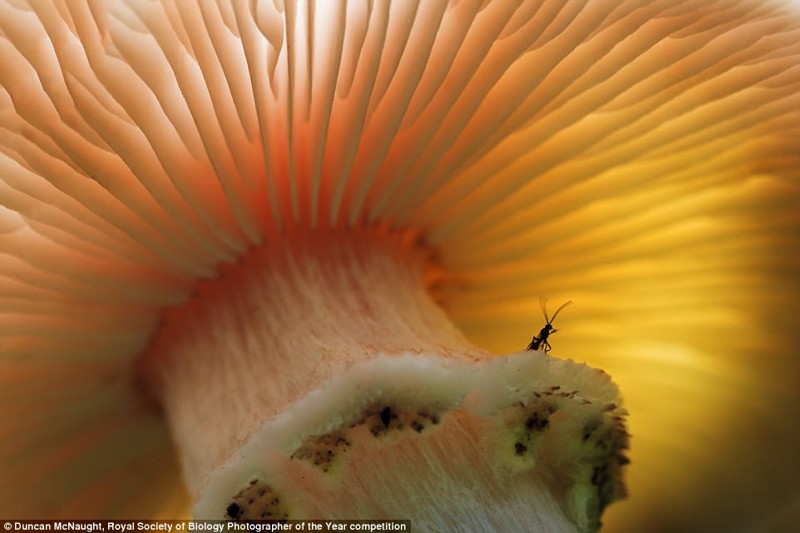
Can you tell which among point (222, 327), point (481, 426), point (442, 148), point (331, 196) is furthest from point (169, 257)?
point (481, 426)

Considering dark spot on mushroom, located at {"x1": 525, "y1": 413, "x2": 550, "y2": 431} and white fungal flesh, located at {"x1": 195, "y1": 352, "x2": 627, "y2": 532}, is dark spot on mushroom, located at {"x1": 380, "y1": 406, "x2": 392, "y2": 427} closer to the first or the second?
white fungal flesh, located at {"x1": 195, "y1": 352, "x2": 627, "y2": 532}

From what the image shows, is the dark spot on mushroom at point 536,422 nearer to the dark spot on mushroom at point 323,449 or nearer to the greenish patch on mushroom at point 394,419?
the greenish patch on mushroom at point 394,419

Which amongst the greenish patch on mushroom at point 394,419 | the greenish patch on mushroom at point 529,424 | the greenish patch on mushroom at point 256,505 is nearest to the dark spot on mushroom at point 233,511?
the greenish patch on mushroom at point 256,505

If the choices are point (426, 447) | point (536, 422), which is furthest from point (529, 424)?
point (426, 447)

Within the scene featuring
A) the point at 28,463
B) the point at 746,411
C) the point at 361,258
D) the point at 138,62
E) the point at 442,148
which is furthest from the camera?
the point at 746,411

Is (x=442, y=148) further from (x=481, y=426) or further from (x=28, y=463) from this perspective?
(x=28, y=463)

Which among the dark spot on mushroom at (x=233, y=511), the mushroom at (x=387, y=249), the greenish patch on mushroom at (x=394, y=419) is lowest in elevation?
the dark spot on mushroom at (x=233, y=511)

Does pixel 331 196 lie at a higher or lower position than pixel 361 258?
higher

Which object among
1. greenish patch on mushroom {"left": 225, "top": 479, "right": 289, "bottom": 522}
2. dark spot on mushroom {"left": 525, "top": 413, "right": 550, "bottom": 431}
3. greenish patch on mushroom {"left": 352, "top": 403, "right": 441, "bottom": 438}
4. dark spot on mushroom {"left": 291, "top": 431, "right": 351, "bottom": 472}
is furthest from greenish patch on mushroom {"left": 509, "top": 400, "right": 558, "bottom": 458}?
greenish patch on mushroom {"left": 225, "top": 479, "right": 289, "bottom": 522}
